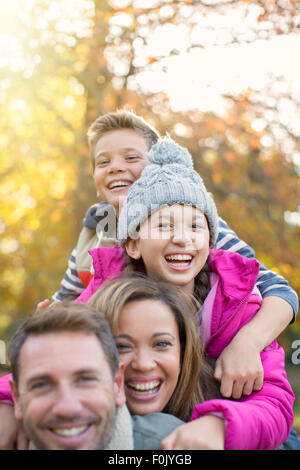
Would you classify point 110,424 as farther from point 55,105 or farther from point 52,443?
point 55,105

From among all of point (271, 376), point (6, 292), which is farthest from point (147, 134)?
point (6, 292)

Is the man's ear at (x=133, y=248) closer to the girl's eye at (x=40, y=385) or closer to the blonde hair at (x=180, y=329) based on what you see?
the blonde hair at (x=180, y=329)

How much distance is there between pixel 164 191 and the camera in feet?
8.62

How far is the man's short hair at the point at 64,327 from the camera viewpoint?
1.83 m

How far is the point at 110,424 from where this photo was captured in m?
1.79

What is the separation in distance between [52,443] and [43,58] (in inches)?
233

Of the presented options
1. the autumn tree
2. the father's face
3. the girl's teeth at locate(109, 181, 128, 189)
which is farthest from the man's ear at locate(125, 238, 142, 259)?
the autumn tree

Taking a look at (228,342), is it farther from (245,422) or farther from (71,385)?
(71,385)

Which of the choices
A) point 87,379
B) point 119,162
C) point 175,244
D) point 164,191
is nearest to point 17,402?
point 87,379

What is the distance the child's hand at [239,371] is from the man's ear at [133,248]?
0.65 m

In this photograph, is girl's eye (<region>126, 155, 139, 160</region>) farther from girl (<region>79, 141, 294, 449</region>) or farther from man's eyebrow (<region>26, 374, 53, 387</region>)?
man's eyebrow (<region>26, 374, 53, 387</region>)

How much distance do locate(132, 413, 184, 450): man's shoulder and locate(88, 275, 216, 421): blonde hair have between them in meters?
0.21

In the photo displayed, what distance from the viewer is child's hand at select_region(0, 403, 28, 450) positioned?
6.43 ft

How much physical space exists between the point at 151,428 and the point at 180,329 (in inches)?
19.0
